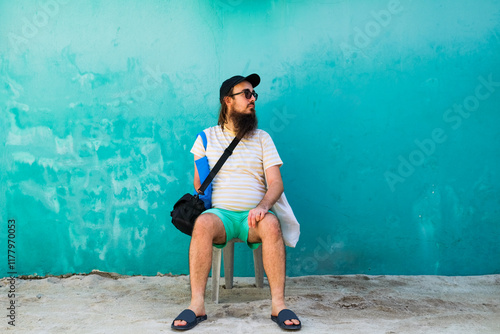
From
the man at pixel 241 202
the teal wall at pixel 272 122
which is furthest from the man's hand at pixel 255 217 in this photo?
the teal wall at pixel 272 122

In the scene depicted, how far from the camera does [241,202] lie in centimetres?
299

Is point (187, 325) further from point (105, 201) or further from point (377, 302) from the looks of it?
point (105, 201)

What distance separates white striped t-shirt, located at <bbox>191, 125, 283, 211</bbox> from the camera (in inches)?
119

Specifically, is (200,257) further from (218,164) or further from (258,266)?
(258,266)

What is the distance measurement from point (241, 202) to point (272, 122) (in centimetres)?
103

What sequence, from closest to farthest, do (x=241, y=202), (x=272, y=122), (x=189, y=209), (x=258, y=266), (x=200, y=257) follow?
(x=200, y=257), (x=189, y=209), (x=241, y=202), (x=258, y=266), (x=272, y=122)

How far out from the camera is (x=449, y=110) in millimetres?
3682

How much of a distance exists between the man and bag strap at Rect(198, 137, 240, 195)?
45 mm

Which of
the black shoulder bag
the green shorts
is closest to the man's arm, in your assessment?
the green shorts

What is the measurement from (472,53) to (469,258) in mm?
1649

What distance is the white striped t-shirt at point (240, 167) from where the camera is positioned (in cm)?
301

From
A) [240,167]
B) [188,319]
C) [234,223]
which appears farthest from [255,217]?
[188,319]

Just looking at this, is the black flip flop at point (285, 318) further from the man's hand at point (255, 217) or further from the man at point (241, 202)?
the man's hand at point (255, 217)

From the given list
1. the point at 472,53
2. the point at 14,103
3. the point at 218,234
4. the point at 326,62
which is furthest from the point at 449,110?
the point at 14,103
